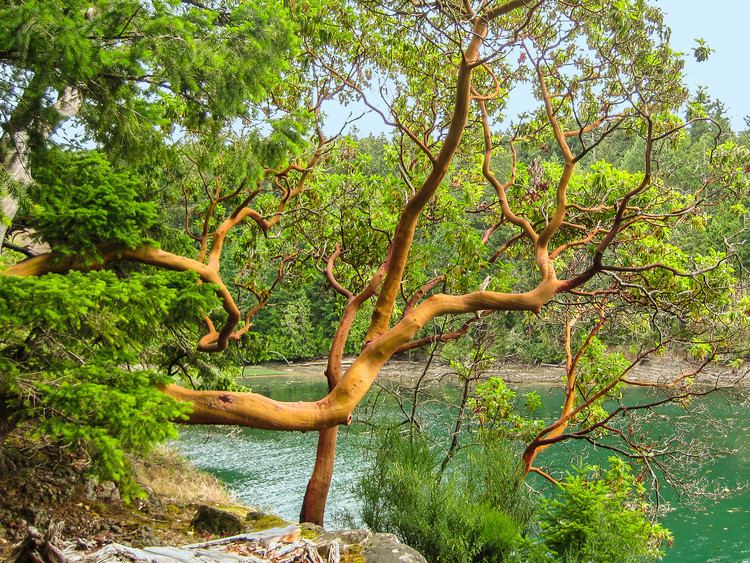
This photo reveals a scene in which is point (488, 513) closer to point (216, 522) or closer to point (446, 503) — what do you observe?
point (446, 503)

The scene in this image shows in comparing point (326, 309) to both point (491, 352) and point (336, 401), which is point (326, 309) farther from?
point (336, 401)

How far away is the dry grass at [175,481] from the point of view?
7771 mm

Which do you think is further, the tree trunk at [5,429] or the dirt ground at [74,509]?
the dirt ground at [74,509]

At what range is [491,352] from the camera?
9.37m

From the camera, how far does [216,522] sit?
5.55 m

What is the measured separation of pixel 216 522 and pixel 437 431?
8.50 m

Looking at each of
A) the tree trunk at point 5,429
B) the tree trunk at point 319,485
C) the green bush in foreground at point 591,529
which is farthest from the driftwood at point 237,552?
the green bush in foreground at point 591,529

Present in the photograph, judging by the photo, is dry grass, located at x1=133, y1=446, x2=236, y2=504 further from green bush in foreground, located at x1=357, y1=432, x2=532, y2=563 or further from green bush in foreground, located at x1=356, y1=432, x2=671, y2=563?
green bush in foreground, located at x1=356, y1=432, x2=671, y2=563

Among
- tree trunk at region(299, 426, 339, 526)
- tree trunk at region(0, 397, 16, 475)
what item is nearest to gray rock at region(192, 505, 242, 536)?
tree trunk at region(299, 426, 339, 526)

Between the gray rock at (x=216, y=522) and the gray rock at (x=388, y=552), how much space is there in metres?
1.54

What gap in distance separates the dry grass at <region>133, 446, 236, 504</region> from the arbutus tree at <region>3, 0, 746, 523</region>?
Answer: 2.28 m

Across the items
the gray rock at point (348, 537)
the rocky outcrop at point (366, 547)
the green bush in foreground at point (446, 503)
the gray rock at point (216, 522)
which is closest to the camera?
the rocky outcrop at point (366, 547)

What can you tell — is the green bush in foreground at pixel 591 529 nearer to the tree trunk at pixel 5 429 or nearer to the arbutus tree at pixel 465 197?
the arbutus tree at pixel 465 197

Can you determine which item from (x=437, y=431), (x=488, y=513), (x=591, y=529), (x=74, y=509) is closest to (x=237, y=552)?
(x=488, y=513)
